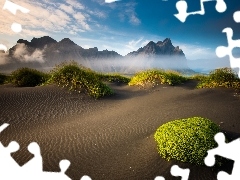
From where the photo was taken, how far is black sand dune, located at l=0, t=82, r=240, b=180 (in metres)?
6.94

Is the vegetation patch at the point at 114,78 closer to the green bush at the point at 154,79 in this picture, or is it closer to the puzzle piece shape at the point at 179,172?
the green bush at the point at 154,79

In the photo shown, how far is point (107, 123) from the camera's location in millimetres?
10492

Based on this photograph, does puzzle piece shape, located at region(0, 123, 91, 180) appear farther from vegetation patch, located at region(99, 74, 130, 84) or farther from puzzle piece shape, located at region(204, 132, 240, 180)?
vegetation patch, located at region(99, 74, 130, 84)

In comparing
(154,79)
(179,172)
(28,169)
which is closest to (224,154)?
(179,172)

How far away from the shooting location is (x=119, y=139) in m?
8.80

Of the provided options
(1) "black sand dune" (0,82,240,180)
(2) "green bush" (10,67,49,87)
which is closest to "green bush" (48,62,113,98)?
(1) "black sand dune" (0,82,240,180)

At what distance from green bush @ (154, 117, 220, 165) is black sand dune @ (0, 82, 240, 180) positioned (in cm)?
20

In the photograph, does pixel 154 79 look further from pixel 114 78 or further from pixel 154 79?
pixel 114 78

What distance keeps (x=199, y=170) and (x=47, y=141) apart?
4421 millimetres

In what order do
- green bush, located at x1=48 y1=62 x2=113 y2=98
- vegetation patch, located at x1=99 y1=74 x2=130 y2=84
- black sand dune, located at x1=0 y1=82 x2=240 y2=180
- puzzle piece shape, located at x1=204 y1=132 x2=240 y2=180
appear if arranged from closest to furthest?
→ 1. puzzle piece shape, located at x1=204 y1=132 x2=240 y2=180
2. black sand dune, located at x1=0 y1=82 x2=240 y2=180
3. green bush, located at x1=48 y1=62 x2=113 y2=98
4. vegetation patch, located at x1=99 y1=74 x2=130 y2=84

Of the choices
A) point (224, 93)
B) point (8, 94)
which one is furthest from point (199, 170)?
point (8, 94)

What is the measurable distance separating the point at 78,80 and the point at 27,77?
509 cm

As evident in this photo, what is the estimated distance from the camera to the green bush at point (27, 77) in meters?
18.4

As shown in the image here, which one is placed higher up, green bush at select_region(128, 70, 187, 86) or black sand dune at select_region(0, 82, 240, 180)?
green bush at select_region(128, 70, 187, 86)
